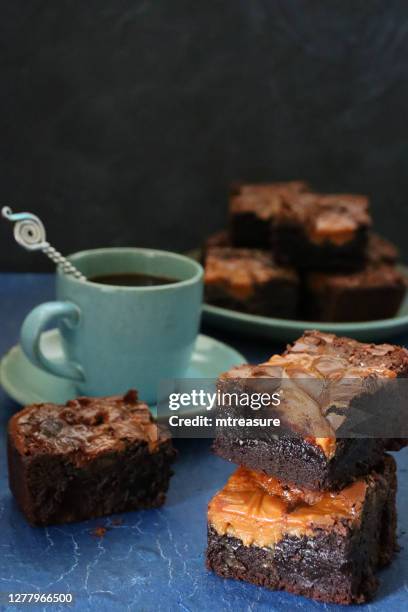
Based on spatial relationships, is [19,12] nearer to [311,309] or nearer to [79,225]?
[79,225]

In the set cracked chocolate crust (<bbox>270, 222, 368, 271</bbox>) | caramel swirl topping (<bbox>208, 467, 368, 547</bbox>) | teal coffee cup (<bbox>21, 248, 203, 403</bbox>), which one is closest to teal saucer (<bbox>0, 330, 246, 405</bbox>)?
teal coffee cup (<bbox>21, 248, 203, 403</bbox>)

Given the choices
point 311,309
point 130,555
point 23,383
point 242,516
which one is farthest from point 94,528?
point 311,309

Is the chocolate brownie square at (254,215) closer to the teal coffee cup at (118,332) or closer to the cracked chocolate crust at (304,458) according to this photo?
the teal coffee cup at (118,332)

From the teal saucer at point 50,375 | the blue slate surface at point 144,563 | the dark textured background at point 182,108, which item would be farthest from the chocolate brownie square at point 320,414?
the dark textured background at point 182,108

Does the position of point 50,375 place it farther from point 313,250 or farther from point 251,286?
point 313,250

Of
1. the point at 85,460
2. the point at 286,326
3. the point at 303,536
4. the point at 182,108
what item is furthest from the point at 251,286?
the point at 303,536

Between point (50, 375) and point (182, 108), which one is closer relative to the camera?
point (50, 375)

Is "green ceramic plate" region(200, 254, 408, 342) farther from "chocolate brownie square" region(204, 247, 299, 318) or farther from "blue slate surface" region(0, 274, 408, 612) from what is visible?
"blue slate surface" region(0, 274, 408, 612)
